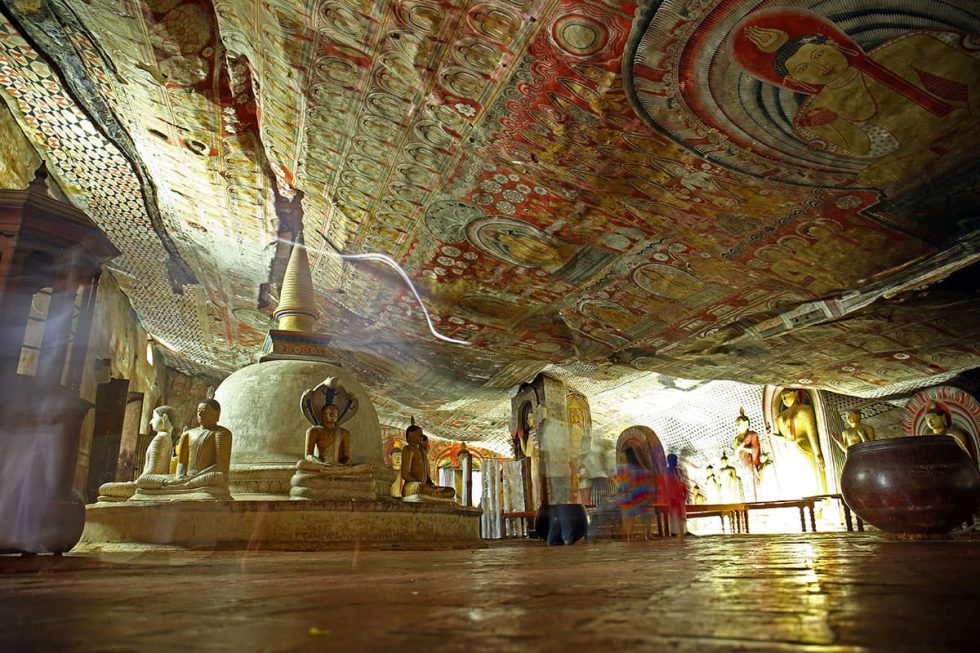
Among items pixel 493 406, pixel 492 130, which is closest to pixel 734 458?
pixel 493 406

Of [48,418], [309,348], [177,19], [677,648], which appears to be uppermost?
[177,19]

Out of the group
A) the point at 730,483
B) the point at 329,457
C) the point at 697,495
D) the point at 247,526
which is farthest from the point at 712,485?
the point at 247,526

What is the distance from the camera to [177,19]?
642cm

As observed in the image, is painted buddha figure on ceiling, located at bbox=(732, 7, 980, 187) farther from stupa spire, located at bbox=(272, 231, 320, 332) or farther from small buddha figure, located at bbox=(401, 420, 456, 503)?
stupa spire, located at bbox=(272, 231, 320, 332)

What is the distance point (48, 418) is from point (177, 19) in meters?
4.92

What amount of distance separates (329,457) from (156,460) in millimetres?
1906

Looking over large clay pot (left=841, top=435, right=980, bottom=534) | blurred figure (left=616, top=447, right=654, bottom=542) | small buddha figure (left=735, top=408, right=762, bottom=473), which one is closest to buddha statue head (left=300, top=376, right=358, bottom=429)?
blurred figure (left=616, top=447, right=654, bottom=542)

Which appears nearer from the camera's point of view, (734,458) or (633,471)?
(633,471)

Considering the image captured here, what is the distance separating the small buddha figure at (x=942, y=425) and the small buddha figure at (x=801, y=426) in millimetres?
2452

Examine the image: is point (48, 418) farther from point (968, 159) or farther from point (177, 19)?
point (968, 159)

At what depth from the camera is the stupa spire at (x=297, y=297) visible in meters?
9.83

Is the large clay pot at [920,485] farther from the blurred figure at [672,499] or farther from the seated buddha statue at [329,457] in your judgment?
the blurred figure at [672,499]

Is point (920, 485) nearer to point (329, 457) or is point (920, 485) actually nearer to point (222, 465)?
point (329, 457)

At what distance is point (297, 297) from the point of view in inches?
390
